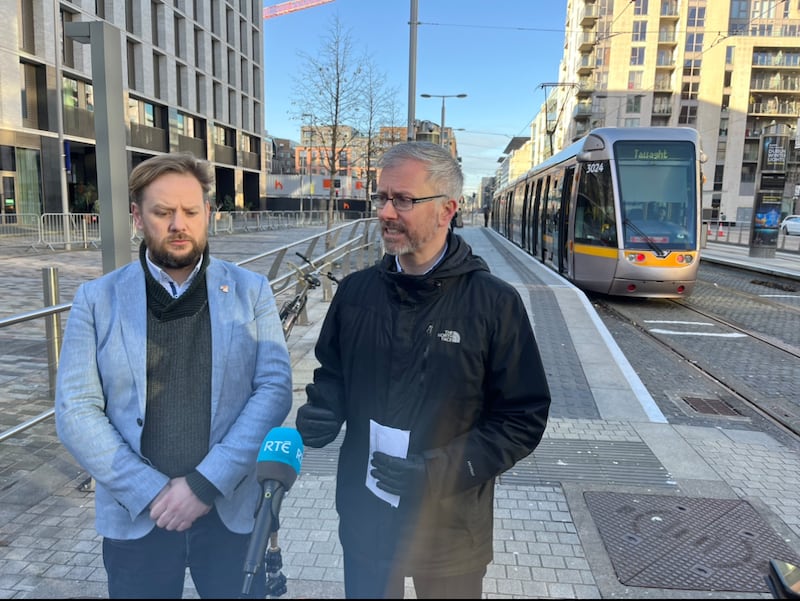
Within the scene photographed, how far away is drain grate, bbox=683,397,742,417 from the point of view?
18.1ft

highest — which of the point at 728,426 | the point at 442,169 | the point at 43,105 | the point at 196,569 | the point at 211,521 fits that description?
the point at 43,105

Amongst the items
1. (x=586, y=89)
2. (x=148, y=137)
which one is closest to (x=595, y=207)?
(x=148, y=137)

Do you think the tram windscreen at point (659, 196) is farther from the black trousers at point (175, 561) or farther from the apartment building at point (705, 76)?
the apartment building at point (705, 76)

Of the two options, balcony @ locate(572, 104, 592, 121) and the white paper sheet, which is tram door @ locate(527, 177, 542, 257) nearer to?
the white paper sheet

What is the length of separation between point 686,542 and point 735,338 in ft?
21.9

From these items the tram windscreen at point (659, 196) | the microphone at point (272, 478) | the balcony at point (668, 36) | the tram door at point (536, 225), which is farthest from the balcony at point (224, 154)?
the balcony at point (668, 36)

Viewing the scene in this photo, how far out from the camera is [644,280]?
10.5 meters

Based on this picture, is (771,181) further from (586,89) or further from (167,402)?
(586,89)

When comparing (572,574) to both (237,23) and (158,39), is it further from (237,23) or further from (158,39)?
(237,23)

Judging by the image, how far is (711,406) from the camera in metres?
5.70

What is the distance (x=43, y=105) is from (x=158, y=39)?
1152 centimetres

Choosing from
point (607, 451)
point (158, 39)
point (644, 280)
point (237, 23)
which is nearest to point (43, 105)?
point (158, 39)

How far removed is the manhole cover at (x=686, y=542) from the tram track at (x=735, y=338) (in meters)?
2.09

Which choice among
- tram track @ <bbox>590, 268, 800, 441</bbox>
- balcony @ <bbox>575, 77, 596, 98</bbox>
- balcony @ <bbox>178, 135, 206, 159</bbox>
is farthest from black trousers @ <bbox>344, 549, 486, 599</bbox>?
balcony @ <bbox>575, 77, 596, 98</bbox>
